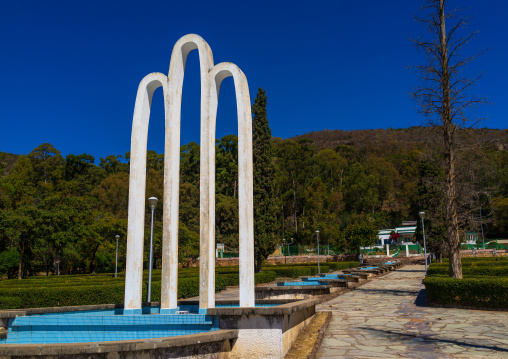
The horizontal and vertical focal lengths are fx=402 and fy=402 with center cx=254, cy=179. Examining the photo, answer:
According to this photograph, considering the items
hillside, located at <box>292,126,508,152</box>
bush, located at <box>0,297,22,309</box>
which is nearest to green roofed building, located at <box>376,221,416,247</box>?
bush, located at <box>0,297,22,309</box>

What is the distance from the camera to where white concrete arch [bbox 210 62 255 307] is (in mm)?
6723

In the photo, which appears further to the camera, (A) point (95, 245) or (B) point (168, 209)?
(A) point (95, 245)

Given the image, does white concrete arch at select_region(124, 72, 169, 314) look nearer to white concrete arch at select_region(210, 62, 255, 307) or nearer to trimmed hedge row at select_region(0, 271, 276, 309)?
white concrete arch at select_region(210, 62, 255, 307)

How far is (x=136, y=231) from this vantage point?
7.57 meters

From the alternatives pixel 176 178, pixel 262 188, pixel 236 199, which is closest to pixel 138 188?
pixel 176 178

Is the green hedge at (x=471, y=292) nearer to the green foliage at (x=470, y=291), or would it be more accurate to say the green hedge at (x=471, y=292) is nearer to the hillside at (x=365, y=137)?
the green foliage at (x=470, y=291)

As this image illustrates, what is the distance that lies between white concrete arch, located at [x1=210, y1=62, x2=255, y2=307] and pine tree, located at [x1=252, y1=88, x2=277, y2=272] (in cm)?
2057

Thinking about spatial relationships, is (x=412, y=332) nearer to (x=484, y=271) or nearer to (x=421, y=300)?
(x=421, y=300)

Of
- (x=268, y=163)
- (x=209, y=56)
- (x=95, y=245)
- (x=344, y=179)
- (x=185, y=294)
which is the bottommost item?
(x=185, y=294)

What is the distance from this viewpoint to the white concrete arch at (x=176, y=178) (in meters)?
6.82

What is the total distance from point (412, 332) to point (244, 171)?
14.6ft

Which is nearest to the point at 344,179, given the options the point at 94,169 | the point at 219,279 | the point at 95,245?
the point at 94,169

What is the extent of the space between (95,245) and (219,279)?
15.6m

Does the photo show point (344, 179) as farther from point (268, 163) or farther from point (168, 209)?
point (168, 209)
